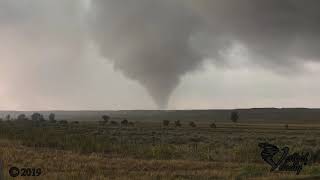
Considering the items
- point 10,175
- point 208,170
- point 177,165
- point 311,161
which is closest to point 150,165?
point 177,165

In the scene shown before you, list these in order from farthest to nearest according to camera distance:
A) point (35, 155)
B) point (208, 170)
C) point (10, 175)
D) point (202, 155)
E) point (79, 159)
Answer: point (202, 155) → point (35, 155) → point (79, 159) → point (208, 170) → point (10, 175)

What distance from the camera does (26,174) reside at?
2120 cm

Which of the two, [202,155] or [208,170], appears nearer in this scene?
[208,170]

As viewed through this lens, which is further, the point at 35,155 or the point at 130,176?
the point at 35,155

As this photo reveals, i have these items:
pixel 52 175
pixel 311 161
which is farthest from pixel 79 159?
pixel 311 161

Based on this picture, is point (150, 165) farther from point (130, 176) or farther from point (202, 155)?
point (202, 155)

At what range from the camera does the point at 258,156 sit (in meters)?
32.2

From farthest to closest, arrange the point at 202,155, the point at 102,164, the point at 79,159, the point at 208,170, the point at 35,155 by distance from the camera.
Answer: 1. the point at 202,155
2. the point at 35,155
3. the point at 79,159
4. the point at 102,164
5. the point at 208,170

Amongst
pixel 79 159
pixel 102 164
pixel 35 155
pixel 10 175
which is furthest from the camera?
pixel 35 155

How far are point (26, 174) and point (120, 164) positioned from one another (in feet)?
21.7

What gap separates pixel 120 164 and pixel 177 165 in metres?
3.08

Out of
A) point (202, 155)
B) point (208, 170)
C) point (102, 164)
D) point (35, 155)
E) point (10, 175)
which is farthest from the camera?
point (202, 155)

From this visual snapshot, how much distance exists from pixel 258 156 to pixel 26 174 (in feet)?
53.6

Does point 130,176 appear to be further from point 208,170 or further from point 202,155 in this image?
point 202,155
